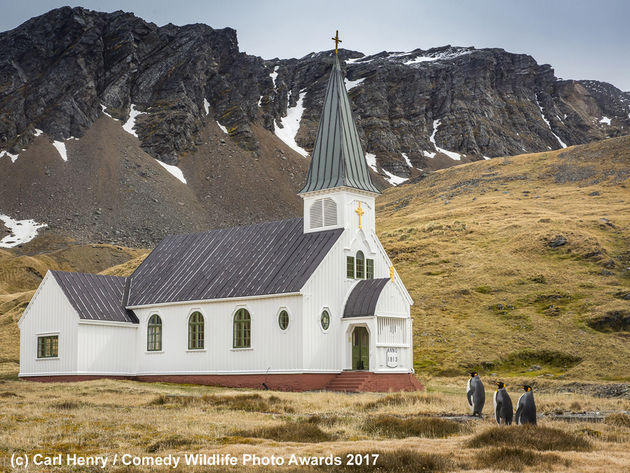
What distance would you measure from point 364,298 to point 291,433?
19549 millimetres

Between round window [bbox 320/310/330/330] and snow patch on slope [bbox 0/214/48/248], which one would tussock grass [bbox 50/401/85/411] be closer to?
round window [bbox 320/310/330/330]

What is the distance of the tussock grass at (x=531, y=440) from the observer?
54.4 ft

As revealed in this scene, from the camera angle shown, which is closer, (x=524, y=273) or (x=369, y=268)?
(x=369, y=268)

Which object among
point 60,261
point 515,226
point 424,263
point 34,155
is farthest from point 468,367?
point 34,155

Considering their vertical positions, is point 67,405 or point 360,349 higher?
point 360,349

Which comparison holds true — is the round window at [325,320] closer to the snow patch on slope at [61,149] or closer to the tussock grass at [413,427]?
the tussock grass at [413,427]

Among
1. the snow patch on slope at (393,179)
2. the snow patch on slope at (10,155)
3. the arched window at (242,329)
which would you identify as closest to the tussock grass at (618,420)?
the arched window at (242,329)

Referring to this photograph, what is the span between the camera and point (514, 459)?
47.9 feet

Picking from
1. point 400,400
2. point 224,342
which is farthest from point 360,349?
point 400,400

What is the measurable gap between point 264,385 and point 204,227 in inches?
3973

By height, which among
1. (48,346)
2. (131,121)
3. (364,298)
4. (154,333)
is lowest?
(48,346)

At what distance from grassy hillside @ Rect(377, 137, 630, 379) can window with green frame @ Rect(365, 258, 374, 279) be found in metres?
9.68

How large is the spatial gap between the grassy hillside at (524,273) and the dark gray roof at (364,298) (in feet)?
36.1

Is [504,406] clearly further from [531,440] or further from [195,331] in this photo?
[195,331]
